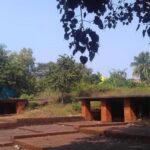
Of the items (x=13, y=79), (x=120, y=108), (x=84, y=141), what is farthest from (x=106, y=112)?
(x=13, y=79)

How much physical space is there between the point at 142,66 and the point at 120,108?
33154 millimetres

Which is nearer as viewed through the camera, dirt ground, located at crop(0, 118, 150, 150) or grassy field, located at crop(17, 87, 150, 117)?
dirt ground, located at crop(0, 118, 150, 150)

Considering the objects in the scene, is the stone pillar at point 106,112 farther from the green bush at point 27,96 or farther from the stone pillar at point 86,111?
the green bush at point 27,96

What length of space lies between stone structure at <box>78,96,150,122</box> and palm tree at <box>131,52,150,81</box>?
31.7 meters

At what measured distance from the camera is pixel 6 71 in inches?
1232

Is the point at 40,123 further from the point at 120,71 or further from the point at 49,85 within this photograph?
the point at 120,71

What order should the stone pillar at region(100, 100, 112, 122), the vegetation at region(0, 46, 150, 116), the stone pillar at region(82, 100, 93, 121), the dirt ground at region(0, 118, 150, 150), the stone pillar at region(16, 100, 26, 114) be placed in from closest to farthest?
the dirt ground at region(0, 118, 150, 150) → the stone pillar at region(100, 100, 112, 122) → the stone pillar at region(82, 100, 93, 121) → the stone pillar at region(16, 100, 26, 114) → the vegetation at region(0, 46, 150, 116)

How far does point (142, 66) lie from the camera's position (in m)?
57.1

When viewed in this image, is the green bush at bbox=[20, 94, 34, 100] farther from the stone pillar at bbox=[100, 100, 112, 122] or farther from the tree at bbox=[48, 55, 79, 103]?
the stone pillar at bbox=[100, 100, 112, 122]

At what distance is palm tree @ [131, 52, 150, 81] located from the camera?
56.4 metres

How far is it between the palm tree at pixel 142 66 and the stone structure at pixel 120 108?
31729mm

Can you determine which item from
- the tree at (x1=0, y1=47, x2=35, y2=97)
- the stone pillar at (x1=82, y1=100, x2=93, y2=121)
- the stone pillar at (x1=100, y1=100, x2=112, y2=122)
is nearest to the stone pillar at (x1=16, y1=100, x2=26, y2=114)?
the tree at (x1=0, y1=47, x2=35, y2=97)

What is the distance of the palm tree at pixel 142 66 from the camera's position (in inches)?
2221

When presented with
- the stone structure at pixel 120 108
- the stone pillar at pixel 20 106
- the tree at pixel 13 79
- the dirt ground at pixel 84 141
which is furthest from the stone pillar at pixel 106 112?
the tree at pixel 13 79
